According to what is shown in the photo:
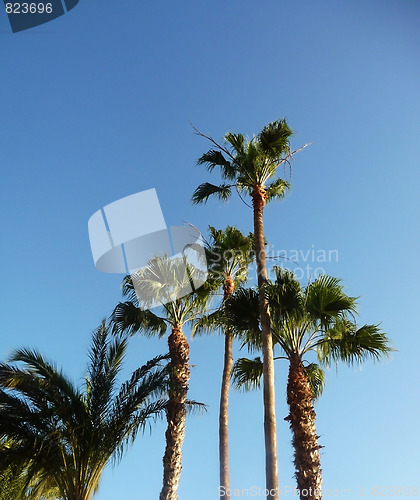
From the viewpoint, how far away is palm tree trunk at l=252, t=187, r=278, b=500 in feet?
27.6

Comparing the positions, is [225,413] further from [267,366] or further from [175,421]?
[267,366]

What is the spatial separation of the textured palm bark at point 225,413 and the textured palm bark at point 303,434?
4.12 m

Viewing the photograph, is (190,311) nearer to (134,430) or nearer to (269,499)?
(134,430)

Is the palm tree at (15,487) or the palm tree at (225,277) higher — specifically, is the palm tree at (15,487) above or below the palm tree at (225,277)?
below

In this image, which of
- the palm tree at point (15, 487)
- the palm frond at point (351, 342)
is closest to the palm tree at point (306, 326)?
the palm frond at point (351, 342)

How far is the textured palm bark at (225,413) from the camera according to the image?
13468 millimetres

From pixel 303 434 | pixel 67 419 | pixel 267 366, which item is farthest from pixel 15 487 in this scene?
pixel 303 434

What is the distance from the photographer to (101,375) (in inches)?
429

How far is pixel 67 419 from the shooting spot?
9945 mm

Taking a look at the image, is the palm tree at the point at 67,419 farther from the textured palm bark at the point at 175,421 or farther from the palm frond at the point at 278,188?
the palm frond at the point at 278,188

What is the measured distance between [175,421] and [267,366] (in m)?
3.36

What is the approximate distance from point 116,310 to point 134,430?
11.8ft

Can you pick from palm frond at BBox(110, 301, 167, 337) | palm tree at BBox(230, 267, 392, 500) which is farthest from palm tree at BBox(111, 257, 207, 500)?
palm tree at BBox(230, 267, 392, 500)

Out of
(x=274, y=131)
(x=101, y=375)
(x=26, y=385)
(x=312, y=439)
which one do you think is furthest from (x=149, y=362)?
(x=274, y=131)
